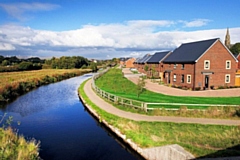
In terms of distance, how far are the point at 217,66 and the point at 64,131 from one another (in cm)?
2518

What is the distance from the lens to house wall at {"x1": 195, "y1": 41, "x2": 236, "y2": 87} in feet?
105

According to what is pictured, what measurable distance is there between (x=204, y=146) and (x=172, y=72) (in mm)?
27360

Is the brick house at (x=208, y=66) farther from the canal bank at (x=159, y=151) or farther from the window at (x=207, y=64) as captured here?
the canal bank at (x=159, y=151)

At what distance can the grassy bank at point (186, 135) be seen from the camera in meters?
11.2

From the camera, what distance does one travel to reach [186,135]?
1286 cm

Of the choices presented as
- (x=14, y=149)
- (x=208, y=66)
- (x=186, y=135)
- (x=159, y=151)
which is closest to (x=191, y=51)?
(x=208, y=66)

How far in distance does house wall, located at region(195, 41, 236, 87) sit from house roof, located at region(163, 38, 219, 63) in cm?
67

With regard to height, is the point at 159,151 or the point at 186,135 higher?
the point at 159,151

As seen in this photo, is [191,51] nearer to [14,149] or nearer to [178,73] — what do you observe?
[178,73]

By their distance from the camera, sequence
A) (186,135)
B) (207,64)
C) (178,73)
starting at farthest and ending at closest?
(178,73), (207,64), (186,135)

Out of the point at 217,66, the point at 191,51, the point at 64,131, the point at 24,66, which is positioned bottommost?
the point at 64,131

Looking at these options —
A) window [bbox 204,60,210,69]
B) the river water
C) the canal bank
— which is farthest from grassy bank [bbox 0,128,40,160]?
window [bbox 204,60,210,69]

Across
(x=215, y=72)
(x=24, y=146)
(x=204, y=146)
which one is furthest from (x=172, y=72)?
(x=24, y=146)

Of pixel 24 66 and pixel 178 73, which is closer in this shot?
pixel 178 73
